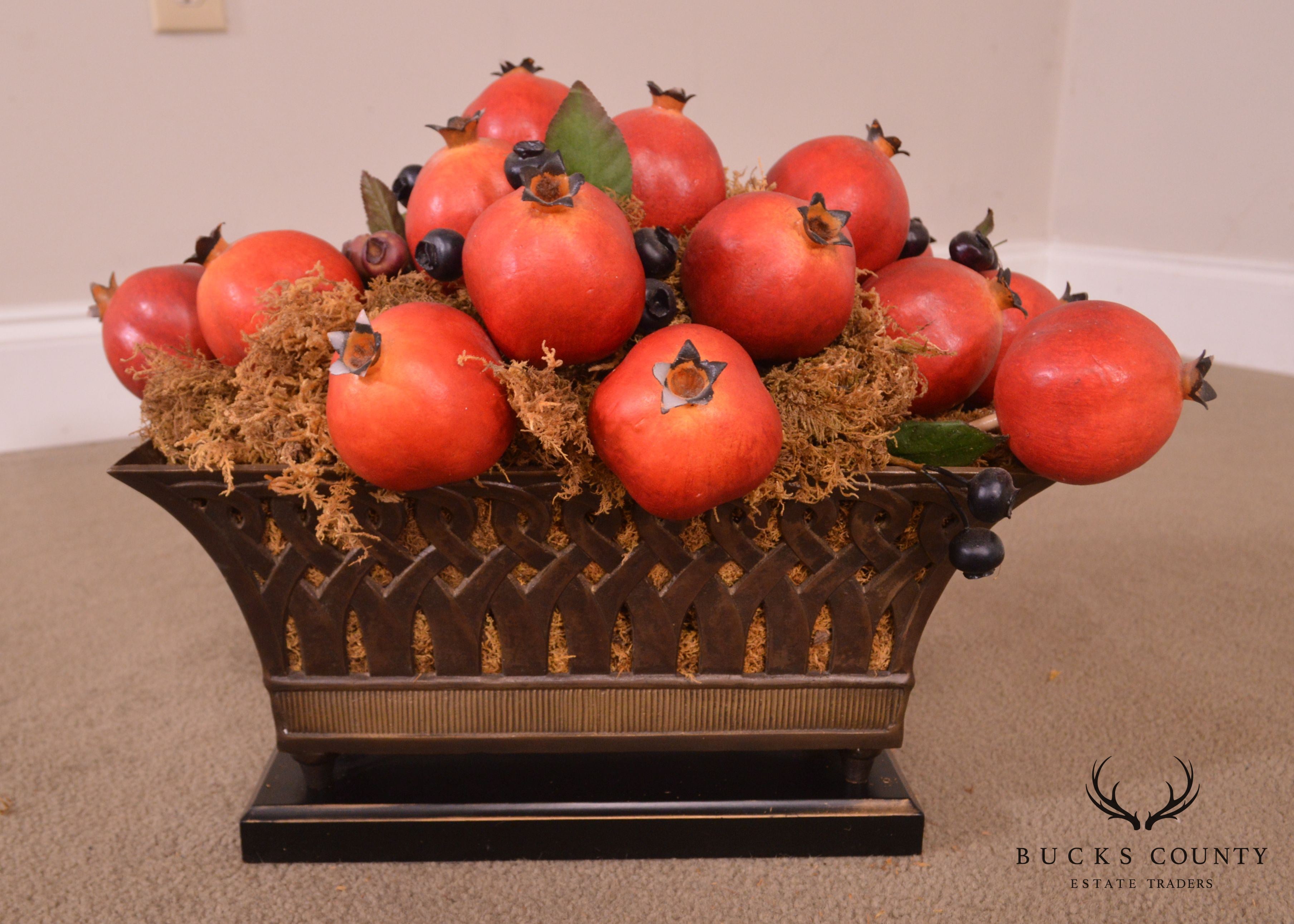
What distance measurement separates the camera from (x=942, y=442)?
0.54 meters

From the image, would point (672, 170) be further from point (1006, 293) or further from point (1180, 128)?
point (1180, 128)

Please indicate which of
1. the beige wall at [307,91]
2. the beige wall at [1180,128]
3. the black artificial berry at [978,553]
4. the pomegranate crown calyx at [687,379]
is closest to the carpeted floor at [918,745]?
the black artificial berry at [978,553]

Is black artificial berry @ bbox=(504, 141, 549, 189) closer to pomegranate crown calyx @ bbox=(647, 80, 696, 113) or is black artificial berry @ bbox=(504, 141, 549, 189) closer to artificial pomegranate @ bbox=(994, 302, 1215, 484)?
pomegranate crown calyx @ bbox=(647, 80, 696, 113)

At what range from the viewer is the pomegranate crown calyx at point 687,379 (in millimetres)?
445

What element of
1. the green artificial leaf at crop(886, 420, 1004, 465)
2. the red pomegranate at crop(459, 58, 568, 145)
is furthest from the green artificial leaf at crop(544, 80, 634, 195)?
the green artificial leaf at crop(886, 420, 1004, 465)

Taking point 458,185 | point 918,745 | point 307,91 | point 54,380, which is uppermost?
point 307,91

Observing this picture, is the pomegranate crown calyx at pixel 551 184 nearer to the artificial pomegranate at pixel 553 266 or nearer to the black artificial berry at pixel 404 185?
the artificial pomegranate at pixel 553 266

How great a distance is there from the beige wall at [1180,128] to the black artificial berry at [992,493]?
1736 mm

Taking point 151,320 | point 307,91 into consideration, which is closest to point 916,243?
point 151,320

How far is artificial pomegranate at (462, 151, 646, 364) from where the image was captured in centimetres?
47

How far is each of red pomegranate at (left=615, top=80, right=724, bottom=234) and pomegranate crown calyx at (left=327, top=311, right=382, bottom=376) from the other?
0.22 metres

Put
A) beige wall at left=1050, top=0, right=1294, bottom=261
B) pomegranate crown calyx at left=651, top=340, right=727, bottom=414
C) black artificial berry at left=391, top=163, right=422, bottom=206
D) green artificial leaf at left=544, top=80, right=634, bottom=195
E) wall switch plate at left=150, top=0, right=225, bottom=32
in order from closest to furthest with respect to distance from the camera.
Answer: pomegranate crown calyx at left=651, top=340, right=727, bottom=414 → green artificial leaf at left=544, top=80, right=634, bottom=195 → black artificial berry at left=391, top=163, right=422, bottom=206 → wall switch plate at left=150, top=0, right=225, bottom=32 → beige wall at left=1050, top=0, right=1294, bottom=261

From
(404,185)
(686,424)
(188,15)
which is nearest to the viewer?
(686,424)

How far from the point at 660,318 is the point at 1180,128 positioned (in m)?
1.90
